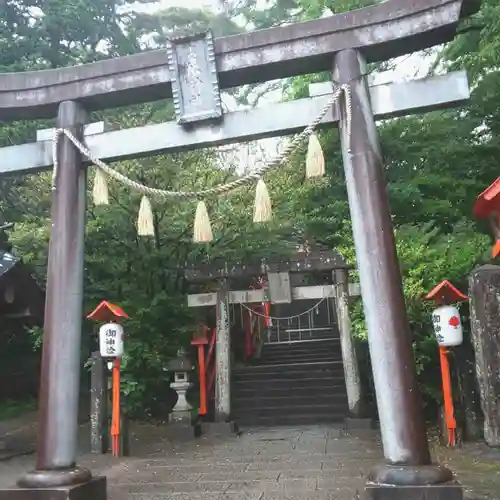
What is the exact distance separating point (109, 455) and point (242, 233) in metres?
5.00

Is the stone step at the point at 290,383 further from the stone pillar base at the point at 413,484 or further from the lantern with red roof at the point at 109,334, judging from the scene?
the stone pillar base at the point at 413,484

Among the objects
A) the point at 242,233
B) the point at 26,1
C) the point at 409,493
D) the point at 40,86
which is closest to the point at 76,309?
the point at 40,86

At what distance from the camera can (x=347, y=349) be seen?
10.8m

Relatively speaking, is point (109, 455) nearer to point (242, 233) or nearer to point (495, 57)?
point (242, 233)

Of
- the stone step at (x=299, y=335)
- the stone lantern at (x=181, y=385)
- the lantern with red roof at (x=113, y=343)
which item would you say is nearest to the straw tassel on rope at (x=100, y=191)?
the lantern with red roof at (x=113, y=343)

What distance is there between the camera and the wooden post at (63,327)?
5012 mm

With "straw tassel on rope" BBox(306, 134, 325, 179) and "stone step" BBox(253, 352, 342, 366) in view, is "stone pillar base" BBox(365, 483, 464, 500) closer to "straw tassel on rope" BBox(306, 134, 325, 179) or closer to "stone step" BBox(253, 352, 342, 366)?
"straw tassel on rope" BBox(306, 134, 325, 179)

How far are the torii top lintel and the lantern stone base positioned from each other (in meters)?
3.76

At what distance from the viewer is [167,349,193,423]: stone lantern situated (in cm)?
1025

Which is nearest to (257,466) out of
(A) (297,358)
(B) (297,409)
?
(B) (297,409)

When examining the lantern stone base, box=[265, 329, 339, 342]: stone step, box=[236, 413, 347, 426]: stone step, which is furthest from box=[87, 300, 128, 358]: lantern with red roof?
box=[265, 329, 339, 342]: stone step

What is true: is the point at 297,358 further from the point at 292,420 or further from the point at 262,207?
the point at 262,207

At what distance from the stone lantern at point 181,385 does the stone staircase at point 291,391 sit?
178cm

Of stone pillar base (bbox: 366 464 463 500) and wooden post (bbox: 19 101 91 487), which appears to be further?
wooden post (bbox: 19 101 91 487)
